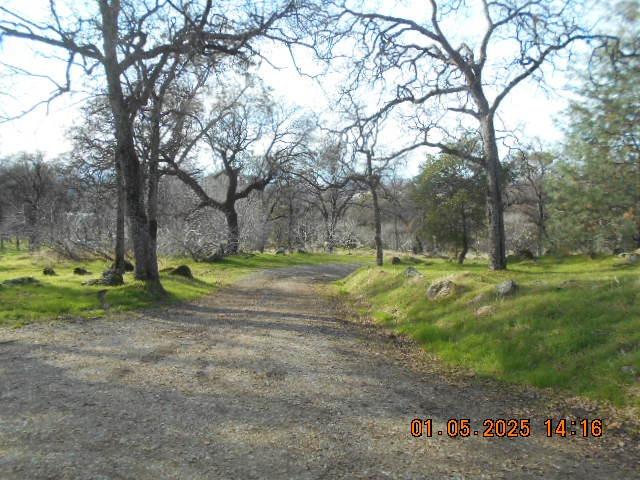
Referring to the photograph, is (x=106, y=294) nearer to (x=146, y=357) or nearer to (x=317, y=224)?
(x=146, y=357)

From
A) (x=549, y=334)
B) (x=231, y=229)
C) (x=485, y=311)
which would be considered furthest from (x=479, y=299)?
(x=231, y=229)

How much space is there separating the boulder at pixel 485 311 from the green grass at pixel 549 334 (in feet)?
0.25

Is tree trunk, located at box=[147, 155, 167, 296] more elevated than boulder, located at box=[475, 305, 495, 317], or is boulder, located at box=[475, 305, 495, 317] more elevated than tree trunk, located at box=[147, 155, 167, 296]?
tree trunk, located at box=[147, 155, 167, 296]

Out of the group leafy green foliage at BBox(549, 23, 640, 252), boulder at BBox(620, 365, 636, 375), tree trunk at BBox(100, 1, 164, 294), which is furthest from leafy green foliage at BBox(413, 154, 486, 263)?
boulder at BBox(620, 365, 636, 375)

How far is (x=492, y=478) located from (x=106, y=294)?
12.2m

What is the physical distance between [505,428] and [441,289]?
21.2ft

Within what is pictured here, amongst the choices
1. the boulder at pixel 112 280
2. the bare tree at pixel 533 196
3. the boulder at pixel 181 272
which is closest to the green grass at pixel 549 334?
the boulder at pixel 112 280

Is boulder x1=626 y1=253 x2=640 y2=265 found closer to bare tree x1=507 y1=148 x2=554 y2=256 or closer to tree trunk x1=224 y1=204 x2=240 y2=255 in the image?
bare tree x1=507 y1=148 x2=554 y2=256

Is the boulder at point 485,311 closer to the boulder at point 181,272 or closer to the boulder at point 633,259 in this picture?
the boulder at point 633,259

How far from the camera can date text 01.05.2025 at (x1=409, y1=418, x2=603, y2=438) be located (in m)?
4.50

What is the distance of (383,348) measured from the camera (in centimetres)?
869

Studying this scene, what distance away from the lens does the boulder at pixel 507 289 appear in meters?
8.91

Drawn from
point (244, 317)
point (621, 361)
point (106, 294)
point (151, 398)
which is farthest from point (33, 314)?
point (621, 361)

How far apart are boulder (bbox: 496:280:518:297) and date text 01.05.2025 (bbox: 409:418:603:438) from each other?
4.21 metres
